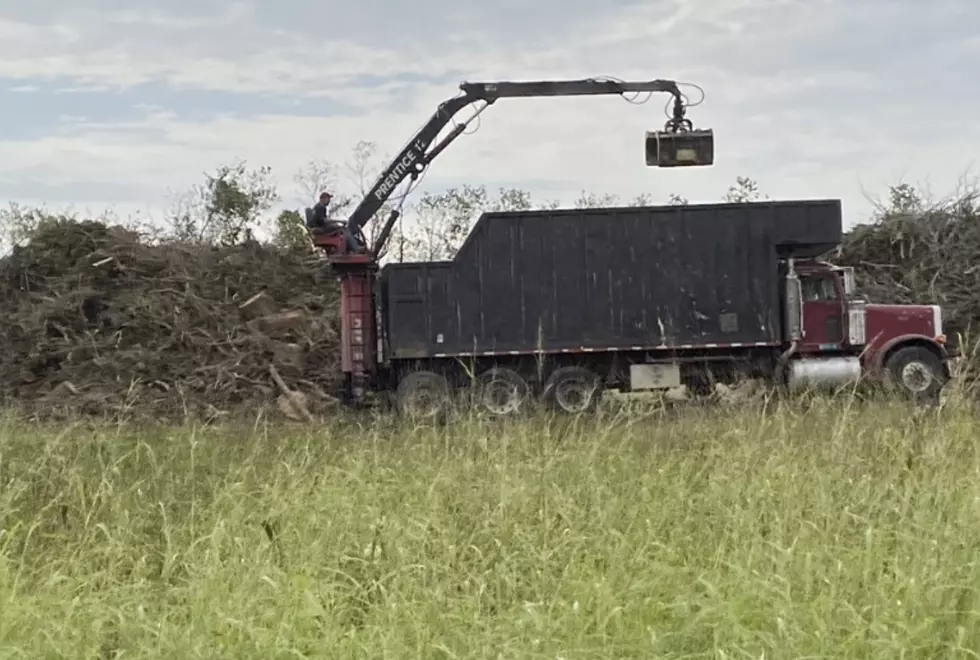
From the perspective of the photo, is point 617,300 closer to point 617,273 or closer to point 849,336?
point 617,273

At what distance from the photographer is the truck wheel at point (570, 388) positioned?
1656cm

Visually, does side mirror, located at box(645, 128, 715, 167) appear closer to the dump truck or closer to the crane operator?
the dump truck

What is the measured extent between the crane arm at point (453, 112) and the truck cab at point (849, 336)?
4.35 m

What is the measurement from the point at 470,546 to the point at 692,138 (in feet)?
38.4

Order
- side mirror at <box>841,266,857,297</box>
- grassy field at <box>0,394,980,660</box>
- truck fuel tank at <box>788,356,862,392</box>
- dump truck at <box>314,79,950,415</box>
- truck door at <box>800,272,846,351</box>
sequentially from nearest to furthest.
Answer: grassy field at <box>0,394,980,660</box> → truck fuel tank at <box>788,356,862,392</box> → dump truck at <box>314,79,950,415</box> → truck door at <box>800,272,846,351</box> → side mirror at <box>841,266,857,297</box>

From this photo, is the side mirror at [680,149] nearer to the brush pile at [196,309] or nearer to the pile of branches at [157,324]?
the brush pile at [196,309]

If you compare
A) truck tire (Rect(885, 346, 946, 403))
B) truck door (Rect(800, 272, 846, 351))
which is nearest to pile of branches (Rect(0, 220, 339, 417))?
truck door (Rect(800, 272, 846, 351))

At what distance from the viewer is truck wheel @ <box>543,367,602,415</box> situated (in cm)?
1656

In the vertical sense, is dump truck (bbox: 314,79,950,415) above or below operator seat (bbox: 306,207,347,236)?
below

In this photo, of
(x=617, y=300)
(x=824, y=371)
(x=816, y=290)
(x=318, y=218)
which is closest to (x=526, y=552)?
(x=617, y=300)

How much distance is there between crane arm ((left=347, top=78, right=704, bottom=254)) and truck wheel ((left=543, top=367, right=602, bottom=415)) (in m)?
4.04

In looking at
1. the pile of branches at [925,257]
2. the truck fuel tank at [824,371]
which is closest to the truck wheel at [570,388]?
the truck fuel tank at [824,371]

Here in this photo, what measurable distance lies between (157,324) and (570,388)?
8.89 metres

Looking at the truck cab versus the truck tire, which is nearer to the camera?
the truck tire
